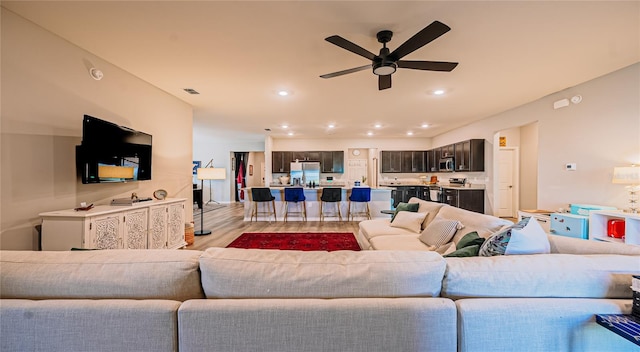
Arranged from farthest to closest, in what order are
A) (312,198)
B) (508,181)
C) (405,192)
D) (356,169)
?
(356,169)
(405,192)
(508,181)
(312,198)

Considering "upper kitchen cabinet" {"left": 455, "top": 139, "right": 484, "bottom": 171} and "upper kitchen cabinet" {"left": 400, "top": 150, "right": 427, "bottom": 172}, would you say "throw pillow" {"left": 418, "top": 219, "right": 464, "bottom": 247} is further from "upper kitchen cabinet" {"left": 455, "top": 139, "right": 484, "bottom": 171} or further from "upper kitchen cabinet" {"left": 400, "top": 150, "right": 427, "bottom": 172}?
"upper kitchen cabinet" {"left": 400, "top": 150, "right": 427, "bottom": 172}

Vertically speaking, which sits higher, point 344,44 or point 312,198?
point 344,44

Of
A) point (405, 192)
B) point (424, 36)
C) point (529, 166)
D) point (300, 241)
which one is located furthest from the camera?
point (405, 192)

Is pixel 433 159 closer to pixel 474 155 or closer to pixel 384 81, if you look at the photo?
pixel 474 155

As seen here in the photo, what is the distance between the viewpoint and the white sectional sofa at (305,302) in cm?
95

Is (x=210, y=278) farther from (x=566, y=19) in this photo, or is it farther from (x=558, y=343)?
(x=566, y=19)

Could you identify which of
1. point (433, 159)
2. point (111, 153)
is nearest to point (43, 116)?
point (111, 153)

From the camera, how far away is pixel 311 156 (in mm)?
8758

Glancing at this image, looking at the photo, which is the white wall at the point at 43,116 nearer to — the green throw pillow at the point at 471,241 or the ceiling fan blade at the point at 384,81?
the ceiling fan blade at the point at 384,81

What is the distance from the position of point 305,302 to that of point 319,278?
0.11 metres

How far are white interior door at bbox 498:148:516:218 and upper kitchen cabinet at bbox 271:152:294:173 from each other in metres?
6.23

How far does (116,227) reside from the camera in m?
2.66

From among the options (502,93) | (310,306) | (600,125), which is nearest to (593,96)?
(600,125)

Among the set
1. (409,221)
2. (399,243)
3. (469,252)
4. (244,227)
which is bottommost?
(244,227)
